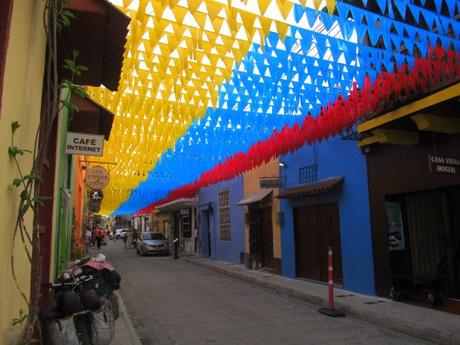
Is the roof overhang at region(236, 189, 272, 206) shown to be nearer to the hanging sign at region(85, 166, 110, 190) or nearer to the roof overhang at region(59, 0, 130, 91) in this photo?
the hanging sign at region(85, 166, 110, 190)

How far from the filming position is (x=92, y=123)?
26.2ft

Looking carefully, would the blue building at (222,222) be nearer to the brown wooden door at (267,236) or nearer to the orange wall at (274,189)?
the orange wall at (274,189)

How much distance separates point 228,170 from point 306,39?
508 inches

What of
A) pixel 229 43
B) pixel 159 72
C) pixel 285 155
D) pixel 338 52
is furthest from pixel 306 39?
pixel 285 155

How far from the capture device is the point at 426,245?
368 inches

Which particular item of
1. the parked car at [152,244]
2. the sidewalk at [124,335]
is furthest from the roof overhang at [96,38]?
the parked car at [152,244]

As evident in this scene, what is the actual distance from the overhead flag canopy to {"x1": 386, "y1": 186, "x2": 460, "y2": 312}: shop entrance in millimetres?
2368

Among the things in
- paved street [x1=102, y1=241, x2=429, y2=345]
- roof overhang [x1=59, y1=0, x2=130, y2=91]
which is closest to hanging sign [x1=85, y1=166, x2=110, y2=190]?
paved street [x1=102, y1=241, x2=429, y2=345]

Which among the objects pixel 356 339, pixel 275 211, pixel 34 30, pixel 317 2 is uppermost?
pixel 317 2

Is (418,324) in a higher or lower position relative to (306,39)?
lower

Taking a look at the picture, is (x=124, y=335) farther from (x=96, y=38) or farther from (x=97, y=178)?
(x=97, y=178)

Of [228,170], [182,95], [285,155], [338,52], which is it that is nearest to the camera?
[338,52]

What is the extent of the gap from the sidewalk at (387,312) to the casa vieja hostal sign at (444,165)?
2632mm

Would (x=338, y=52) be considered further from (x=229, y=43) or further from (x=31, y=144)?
(x=31, y=144)
